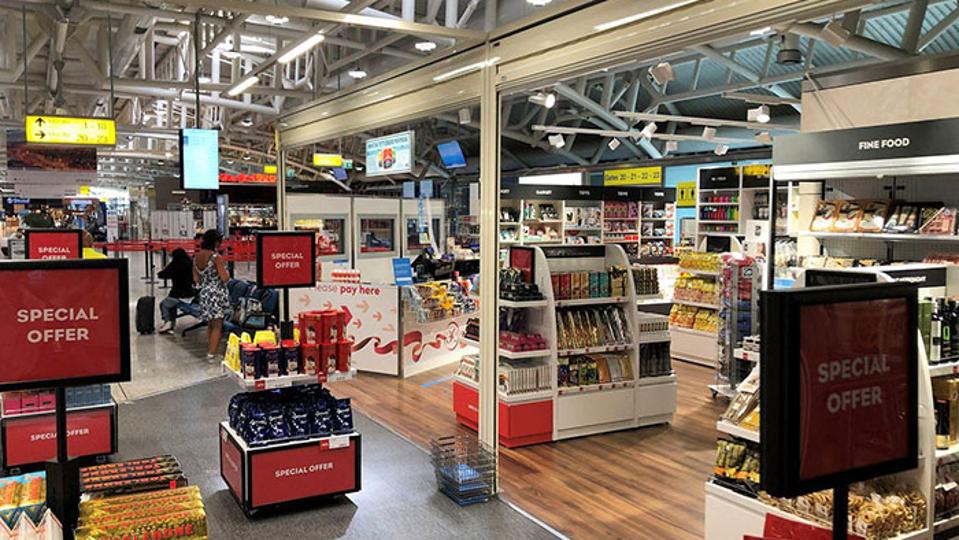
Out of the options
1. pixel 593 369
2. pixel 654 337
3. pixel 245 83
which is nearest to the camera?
pixel 593 369

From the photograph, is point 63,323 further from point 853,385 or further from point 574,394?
point 574,394

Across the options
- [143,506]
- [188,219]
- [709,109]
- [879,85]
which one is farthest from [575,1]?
[188,219]

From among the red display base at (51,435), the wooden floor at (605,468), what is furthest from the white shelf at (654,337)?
the red display base at (51,435)

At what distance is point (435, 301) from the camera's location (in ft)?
31.5

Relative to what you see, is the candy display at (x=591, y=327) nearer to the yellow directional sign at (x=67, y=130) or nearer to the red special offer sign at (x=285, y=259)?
the red special offer sign at (x=285, y=259)

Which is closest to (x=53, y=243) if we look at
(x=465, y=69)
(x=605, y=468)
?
(x=465, y=69)

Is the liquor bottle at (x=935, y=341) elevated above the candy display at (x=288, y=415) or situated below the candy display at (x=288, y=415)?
above

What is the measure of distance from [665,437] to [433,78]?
12.4 feet

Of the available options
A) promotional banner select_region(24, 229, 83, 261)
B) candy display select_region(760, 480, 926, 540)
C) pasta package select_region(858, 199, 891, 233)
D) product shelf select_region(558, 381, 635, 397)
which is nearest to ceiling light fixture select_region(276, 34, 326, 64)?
promotional banner select_region(24, 229, 83, 261)

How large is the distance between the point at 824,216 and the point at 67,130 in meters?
9.56

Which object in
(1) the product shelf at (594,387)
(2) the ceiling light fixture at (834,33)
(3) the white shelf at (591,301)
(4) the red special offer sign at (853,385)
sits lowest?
(1) the product shelf at (594,387)

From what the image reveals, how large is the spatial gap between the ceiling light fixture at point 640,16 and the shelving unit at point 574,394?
2747 mm

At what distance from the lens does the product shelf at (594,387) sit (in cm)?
660

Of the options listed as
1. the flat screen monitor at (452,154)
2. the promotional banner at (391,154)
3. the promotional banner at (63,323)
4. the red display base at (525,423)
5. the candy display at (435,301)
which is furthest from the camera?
the flat screen monitor at (452,154)
